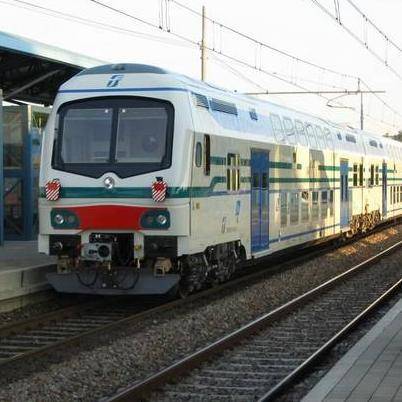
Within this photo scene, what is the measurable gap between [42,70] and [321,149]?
709 centimetres

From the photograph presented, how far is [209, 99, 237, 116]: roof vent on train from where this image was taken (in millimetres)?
12352

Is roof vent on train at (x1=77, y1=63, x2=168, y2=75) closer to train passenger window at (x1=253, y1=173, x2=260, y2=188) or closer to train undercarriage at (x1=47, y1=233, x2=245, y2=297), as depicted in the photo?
train undercarriage at (x1=47, y1=233, x2=245, y2=297)

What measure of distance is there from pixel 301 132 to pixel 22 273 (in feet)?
26.7

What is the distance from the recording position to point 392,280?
1528cm

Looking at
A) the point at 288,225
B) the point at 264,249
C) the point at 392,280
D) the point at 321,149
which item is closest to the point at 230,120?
the point at 264,249

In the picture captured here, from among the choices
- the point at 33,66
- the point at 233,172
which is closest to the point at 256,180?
the point at 233,172

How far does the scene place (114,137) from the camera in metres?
11.2

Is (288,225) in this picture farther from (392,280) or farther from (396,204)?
(396,204)

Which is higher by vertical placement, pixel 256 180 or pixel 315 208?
pixel 256 180

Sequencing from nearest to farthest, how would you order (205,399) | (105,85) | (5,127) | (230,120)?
1. (205,399)
2. (105,85)
3. (230,120)
4. (5,127)

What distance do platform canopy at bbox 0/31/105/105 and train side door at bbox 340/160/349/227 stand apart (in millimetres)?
7461

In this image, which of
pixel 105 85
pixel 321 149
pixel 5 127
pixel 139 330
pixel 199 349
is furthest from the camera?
pixel 321 149

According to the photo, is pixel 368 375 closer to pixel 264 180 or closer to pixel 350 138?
pixel 264 180

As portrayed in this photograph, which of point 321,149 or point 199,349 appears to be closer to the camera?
point 199,349
